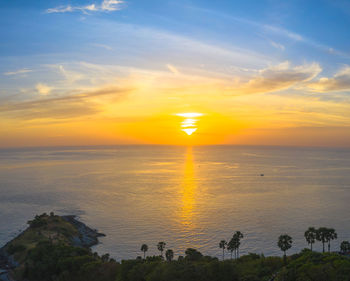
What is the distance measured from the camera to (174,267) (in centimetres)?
3847

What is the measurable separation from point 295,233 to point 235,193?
53813 millimetres

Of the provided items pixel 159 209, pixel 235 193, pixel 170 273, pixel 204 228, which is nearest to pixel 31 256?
pixel 170 273

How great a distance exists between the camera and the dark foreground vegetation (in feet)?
110

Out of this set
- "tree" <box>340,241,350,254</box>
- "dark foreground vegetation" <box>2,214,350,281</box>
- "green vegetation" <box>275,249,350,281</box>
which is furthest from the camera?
"tree" <box>340,241,350,254</box>

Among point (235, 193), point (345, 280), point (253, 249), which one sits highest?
point (235, 193)

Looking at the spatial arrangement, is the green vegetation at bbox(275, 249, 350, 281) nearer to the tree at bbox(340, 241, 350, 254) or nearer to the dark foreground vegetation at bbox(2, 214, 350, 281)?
the dark foreground vegetation at bbox(2, 214, 350, 281)

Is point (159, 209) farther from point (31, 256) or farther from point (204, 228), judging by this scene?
point (31, 256)

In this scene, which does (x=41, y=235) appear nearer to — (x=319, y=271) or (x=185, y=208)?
(x=185, y=208)

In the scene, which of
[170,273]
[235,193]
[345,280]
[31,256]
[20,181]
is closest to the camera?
[345,280]

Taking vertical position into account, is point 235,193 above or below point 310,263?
above

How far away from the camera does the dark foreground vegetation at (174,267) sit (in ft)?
110

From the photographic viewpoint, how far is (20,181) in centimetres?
16900

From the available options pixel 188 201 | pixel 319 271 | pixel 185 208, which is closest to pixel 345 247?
pixel 319 271

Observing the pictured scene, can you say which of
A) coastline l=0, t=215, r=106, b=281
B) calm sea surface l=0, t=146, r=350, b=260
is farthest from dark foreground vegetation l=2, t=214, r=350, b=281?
calm sea surface l=0, t=146, r=350, b=260
